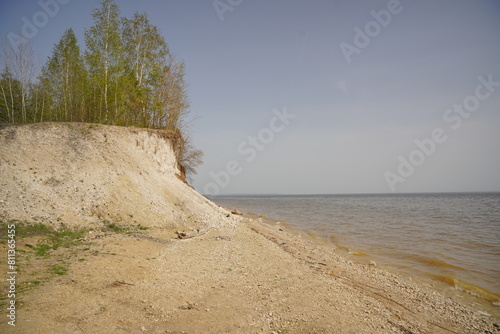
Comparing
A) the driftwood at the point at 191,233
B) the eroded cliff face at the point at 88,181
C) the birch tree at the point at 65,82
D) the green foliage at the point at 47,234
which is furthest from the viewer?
the birch tree at the point at 65,82

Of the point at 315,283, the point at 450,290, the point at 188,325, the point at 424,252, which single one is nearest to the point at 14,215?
the point at 188,325

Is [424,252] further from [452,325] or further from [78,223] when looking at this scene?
[78,223]

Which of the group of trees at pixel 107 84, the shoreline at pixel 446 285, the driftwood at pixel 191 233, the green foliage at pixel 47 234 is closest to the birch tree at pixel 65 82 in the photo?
the group of trees at pixel 107 84

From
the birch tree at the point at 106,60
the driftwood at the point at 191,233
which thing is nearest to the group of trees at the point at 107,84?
the birch tree at the point at 106,60

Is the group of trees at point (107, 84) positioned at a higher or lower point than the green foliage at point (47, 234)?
higher

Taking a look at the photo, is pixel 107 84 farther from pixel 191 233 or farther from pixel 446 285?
pixel 446 285

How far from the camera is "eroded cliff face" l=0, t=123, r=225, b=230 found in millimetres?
12420

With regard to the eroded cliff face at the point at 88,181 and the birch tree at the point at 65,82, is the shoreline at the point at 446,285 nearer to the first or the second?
the eroded cliff face at the point at 88,181

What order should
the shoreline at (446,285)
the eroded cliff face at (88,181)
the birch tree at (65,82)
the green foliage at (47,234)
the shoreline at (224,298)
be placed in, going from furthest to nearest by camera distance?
the birch tree at (65,82)
the eroded cliff face at (88,181)
the green foliage at (47,234)
the shoreline at (446,285)
the shoreline at (224,298)

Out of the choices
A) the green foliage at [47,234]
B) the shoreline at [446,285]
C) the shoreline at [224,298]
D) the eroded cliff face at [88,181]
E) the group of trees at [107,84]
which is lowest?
the shoreline at [446,285]

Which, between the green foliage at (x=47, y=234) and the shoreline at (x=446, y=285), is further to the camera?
the green foliage at (x=47, y=234)

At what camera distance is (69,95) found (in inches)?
840

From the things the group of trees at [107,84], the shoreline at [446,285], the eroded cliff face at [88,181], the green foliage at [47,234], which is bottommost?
the shoreline at [446,285]

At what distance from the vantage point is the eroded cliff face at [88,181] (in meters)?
12.4
